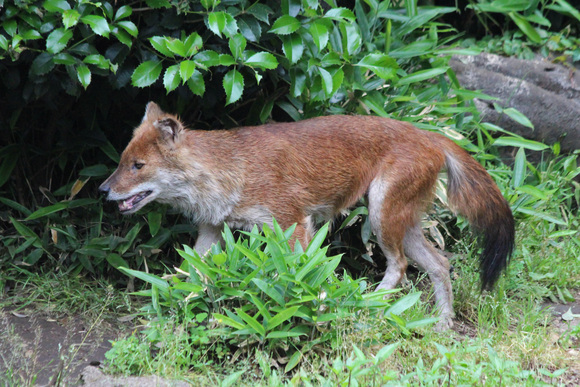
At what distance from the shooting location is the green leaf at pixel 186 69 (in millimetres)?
4969

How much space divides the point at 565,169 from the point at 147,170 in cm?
448

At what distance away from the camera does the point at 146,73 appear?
5.28 metres

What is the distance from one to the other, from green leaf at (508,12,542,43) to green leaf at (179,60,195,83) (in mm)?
5201

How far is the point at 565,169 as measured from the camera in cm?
769

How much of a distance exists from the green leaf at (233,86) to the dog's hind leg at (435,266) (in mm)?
1991

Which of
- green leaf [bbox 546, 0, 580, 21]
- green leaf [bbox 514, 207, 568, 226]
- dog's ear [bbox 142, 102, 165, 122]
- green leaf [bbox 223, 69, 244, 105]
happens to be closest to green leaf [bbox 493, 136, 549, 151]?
green leaf [bbox 514, 207, 568, 226]

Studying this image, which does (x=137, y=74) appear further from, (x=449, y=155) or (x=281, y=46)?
(x=449, y=155)

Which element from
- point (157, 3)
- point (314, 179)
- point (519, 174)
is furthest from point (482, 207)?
point (157, 3)

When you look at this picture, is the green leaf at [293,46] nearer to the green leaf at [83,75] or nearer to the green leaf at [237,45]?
the green leaf at [237,45]

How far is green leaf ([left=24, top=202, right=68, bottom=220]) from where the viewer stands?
6.15 metres

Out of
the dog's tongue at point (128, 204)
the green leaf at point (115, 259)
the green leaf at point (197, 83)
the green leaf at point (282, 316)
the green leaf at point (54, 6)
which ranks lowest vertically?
the green leaf at point (115, 259)

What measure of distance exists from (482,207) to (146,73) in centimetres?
284

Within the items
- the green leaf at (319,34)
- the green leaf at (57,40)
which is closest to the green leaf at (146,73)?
the green leaf at (57,40)

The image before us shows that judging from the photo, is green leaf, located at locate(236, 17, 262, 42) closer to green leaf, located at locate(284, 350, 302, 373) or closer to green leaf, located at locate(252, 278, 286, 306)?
green leaf, located at locate(252, 278, 286, 306)
